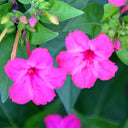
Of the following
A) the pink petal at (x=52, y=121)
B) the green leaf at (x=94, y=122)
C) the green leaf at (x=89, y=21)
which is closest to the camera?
the green leaf at (x=89, y=21)

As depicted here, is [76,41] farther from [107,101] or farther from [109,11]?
[107,101]

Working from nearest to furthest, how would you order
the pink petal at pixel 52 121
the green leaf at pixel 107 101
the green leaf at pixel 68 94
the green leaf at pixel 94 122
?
the green leaf at pixel 68 94 < the pink petal at pixel 52 121 < the green leaf at pixel 94 122 < the green leaf at pixel 107 101

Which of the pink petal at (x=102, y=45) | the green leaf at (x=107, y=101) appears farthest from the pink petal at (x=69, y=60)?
the green leaf at (x=107, y=101)

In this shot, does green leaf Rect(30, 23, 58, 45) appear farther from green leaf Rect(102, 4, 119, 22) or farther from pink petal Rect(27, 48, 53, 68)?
green leaf Rect(102, 4, 119, 22)

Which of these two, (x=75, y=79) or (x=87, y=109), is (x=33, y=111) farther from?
(x=75, y=79)

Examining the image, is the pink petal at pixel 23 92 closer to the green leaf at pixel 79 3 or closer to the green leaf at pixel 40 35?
the green leaf at pixel 40 35

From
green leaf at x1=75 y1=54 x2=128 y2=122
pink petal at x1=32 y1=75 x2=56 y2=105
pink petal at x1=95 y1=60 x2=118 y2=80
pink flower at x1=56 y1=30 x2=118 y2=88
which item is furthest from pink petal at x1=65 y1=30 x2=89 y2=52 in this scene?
green leaf at x1=75 y1=54 x2=128 y2=122

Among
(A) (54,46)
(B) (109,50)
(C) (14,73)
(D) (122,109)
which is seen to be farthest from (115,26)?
A: (D) (122,109)
